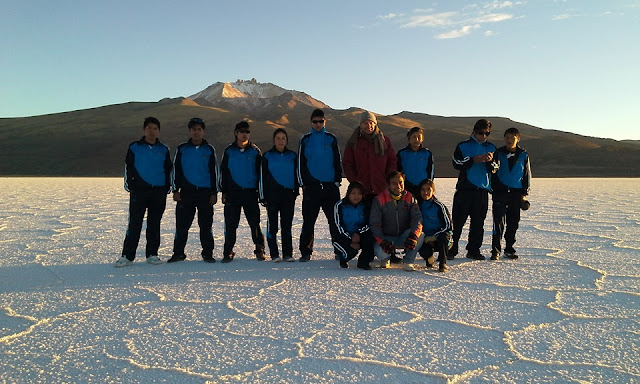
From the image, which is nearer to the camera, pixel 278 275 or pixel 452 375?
pixel 452 375

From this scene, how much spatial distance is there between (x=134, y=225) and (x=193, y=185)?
2.38ft

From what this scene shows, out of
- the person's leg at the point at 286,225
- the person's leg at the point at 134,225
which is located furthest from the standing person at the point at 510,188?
the person's leg at the point at 134,225

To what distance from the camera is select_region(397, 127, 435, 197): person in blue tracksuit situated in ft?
16.9

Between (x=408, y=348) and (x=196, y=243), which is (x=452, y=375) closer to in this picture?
(x=408, y=348)

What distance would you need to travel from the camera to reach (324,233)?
24.1ft

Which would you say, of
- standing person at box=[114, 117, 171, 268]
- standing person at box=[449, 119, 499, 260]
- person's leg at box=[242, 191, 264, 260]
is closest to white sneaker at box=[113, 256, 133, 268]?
standing person at box=[114, 117, 171, 268]

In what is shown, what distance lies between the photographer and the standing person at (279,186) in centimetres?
524

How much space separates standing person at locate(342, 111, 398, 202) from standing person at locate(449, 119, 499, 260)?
811 mm

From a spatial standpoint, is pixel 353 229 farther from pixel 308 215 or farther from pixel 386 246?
pixel 308 215

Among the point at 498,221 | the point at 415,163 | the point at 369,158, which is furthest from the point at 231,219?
the point at 498,221

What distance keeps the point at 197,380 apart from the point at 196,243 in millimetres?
4257

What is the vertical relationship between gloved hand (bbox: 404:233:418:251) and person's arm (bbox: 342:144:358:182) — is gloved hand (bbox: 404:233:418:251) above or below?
below

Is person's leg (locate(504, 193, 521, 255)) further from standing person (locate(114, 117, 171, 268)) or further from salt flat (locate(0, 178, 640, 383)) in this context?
standing person (locate(114, 117, 171, 268))

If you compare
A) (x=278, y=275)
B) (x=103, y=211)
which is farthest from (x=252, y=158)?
(x=103, y=211)
